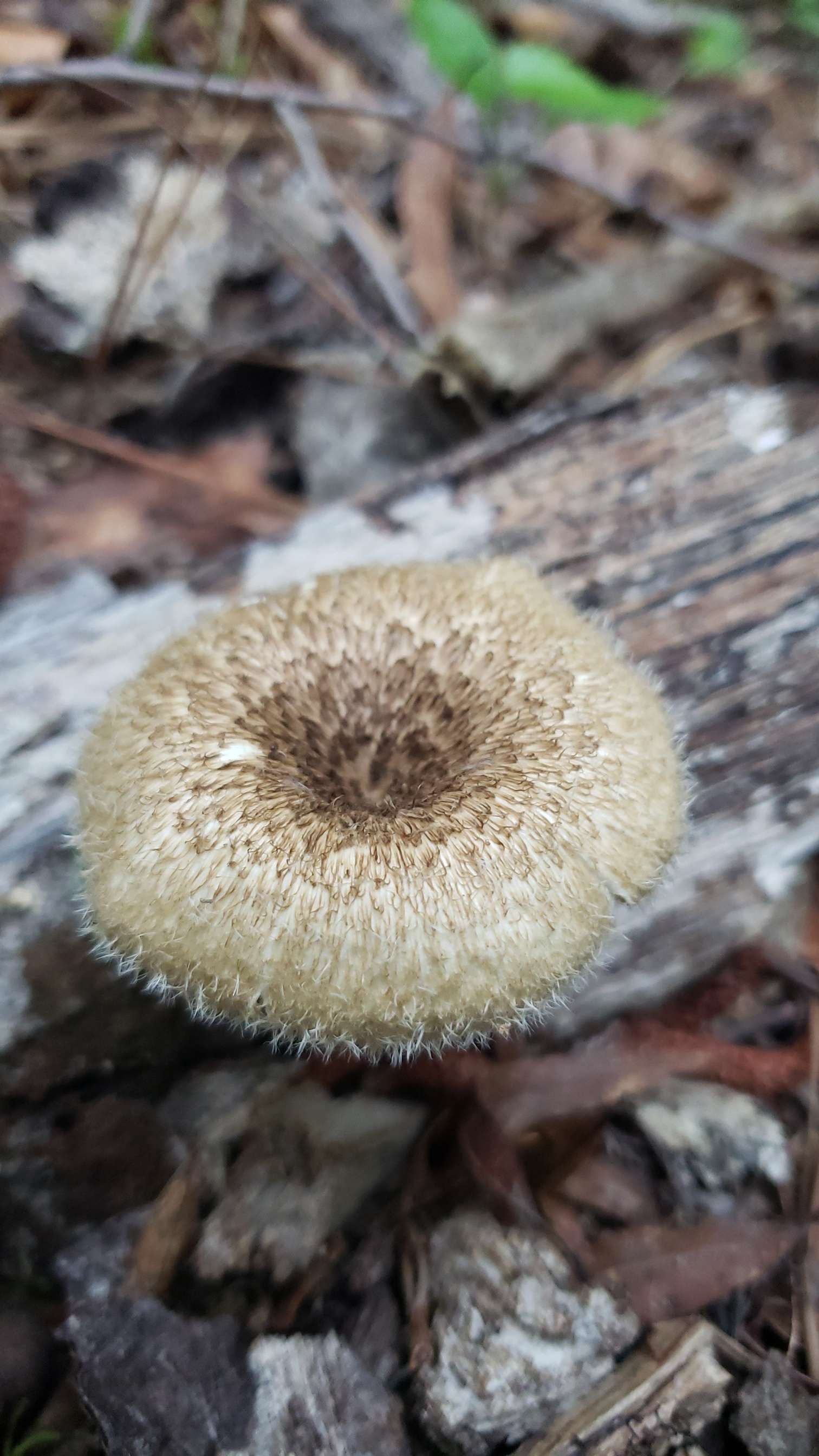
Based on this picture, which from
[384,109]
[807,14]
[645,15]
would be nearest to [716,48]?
[645,15]

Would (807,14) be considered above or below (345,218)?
above

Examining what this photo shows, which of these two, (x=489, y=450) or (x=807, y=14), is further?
(x=807, y=14)

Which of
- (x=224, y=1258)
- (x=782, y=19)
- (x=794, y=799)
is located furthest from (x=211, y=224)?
(x=782, y=19)

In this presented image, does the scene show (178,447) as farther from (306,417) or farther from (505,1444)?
(505,1444)

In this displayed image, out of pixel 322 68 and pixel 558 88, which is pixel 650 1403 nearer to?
pixel 558 88

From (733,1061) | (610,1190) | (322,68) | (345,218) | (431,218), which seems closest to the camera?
(610,1190)
